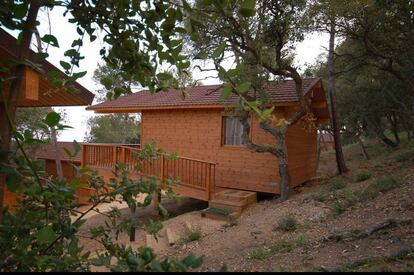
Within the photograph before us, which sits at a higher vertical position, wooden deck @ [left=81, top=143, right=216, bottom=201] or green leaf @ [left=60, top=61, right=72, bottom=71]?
green leaf @ [left=60, top=61, right=72, bottom=71]

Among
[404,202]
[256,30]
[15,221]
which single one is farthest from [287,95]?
[15,221]

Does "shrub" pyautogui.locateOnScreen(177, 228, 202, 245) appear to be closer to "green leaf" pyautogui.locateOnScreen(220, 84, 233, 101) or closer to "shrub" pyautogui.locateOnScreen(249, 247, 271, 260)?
"shrub" pyautogui.locateOnScreen(249, 247, 271, 260)

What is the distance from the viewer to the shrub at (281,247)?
503 centimetres

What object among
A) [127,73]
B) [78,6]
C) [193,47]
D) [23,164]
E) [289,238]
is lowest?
[289,238]

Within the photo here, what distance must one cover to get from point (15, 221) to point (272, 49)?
355 inches

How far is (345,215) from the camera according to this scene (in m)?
6.41

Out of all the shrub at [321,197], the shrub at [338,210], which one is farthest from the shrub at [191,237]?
the shrub at [321,197]

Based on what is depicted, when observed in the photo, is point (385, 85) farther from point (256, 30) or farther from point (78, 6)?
point (78, 6)

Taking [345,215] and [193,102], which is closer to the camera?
[345,215]

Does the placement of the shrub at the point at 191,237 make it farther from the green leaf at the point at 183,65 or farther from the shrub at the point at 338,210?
the green leaf at the point at 183,65

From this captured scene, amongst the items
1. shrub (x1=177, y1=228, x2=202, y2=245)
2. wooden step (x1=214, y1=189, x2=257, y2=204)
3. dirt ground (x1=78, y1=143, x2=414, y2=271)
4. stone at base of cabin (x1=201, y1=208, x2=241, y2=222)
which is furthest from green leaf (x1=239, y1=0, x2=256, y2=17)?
wooden step (x1=214, y1=189, x2=257, y2=204)

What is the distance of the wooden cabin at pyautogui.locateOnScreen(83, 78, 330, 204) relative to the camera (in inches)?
404

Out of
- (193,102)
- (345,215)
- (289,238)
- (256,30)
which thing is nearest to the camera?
(289,238)

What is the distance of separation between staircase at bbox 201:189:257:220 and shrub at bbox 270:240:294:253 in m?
3.06
